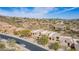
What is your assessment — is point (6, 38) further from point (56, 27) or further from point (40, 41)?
point (56, 27)

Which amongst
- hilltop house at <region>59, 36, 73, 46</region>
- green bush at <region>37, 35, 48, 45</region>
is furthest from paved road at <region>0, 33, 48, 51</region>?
hilltop house at <region>59, 36, 73, 46</region>

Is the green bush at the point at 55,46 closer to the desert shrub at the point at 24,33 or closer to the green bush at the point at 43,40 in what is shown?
the green bush at the point at 43,40

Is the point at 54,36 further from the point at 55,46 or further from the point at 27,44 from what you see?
the point at 27,44

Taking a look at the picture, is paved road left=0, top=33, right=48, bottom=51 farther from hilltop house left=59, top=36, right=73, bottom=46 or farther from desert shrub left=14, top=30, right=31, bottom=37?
hilltop house left=59, top=36, right=73, bottom=46

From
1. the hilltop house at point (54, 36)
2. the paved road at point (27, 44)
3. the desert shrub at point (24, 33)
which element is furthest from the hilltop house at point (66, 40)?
the desert shrub at point (24, 33)

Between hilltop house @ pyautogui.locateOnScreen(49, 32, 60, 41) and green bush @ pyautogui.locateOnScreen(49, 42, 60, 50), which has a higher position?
hilltop house @ pyautogui.locateOnScreen(49, 32, 60, 41)

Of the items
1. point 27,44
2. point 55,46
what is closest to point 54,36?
point 55,46

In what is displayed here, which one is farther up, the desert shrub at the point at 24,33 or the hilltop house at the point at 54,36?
the desert shrub at the point at 24,33

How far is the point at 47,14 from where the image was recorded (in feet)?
4.00

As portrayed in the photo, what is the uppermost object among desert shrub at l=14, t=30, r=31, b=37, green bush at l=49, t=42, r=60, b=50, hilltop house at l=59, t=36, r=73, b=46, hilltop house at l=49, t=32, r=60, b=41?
desert shrub at l=14, t=30, r=31, b=37

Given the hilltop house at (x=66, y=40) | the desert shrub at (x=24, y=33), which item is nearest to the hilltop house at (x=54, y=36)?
the hilltop house at (x=66, y=40)

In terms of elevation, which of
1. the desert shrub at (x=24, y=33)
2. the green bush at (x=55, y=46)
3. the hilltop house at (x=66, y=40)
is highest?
the desert shrub at (x=24, y=33)
